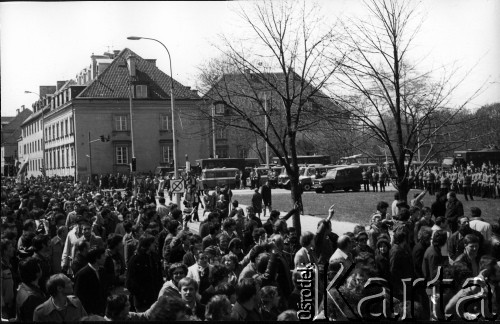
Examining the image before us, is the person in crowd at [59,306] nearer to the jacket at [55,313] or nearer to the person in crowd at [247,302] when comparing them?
the jacket at [55,313]

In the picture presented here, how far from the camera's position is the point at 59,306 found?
581 cm

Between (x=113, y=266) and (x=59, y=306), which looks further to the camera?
(x=113, y=266)

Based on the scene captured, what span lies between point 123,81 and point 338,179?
2503 cm

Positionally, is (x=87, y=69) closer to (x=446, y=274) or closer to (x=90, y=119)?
(x=90, y=119)

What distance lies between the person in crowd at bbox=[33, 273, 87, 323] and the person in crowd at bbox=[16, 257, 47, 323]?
50 centimetres

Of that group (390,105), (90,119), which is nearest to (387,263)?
(390,105)

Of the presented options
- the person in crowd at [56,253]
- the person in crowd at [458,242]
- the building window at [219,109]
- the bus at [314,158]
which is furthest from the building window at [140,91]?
the person in crowd at [458,242]

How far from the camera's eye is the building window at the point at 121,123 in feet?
179

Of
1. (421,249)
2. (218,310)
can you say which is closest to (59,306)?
(218,310)

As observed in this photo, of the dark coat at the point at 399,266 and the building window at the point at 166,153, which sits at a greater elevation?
the building window at the point at 166,153

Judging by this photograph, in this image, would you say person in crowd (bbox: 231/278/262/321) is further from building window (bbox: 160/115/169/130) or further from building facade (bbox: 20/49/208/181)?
building window (bbox: 160/115/169/130)

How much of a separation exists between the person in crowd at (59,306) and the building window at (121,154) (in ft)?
163

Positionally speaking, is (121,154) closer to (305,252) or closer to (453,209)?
(453,209)

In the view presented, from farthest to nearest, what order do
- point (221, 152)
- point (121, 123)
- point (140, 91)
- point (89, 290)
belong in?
point (140, 91) < point (121, 123) < point (221, 152) < point (89, 290)
